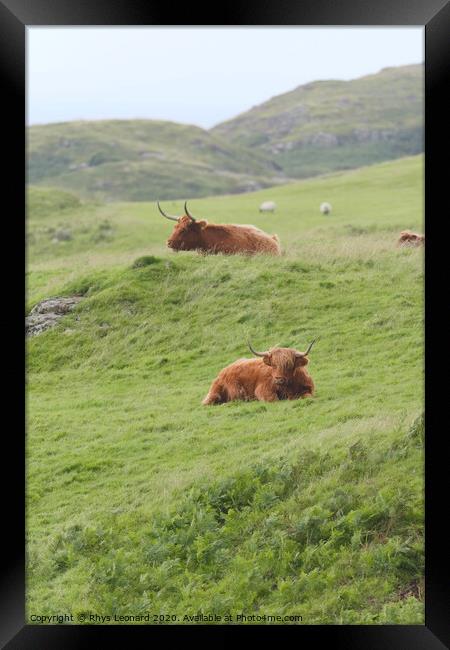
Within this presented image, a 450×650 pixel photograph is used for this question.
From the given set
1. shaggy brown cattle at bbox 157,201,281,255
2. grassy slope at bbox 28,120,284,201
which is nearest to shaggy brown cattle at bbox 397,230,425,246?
shaggy brown cattle at bbox 157,201,281,255

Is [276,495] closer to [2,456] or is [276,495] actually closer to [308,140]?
[2,456]

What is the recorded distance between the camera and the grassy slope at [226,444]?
6.06 metres

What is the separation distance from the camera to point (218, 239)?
9.16 m

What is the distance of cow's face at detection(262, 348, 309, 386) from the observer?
7.29m

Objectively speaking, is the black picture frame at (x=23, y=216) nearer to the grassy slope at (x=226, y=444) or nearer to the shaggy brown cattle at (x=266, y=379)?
the grassy slope at (x=226, y=444)

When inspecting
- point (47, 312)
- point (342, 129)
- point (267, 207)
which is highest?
point (342, 129)

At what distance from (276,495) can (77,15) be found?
173 inches

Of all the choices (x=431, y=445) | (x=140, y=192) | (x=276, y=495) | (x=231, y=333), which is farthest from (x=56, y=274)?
(x=140, y=192)

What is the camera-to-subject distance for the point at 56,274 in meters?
8.99

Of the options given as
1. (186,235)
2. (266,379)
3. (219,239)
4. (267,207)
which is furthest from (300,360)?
(267,207)

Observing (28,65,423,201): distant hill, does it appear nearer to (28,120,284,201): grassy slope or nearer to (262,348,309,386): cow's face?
(28,120,284,201): grassy slope

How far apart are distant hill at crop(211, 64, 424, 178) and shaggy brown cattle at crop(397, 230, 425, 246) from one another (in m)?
13.7

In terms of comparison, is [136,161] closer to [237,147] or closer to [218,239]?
[237,147]

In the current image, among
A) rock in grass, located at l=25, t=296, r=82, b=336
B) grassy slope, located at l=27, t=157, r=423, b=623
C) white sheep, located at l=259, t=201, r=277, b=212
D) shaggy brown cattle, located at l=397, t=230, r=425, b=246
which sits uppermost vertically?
white sheep, located at l=259, t=201, r=277, b=212
